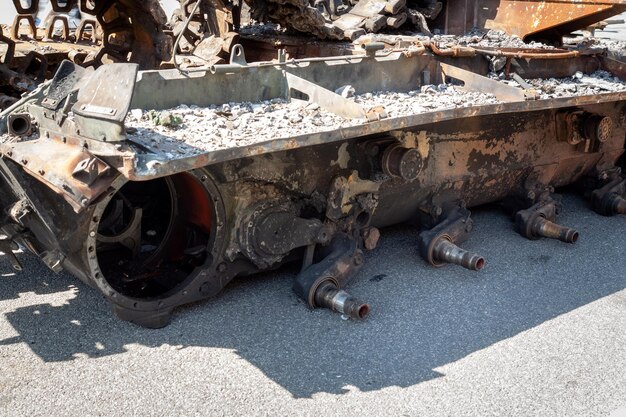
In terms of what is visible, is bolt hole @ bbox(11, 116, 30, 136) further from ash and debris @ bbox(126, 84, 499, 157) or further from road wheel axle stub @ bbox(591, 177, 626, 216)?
road wheel axle stub @ bbox(591, 177, 626, 216)

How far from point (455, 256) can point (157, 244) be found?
1.83 meters

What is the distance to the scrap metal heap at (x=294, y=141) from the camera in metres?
3.51

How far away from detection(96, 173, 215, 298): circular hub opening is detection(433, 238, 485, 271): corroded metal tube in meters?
1.46

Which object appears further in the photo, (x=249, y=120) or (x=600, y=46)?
(x=600, y=46)

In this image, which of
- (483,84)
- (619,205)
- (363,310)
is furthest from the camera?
(619,205)

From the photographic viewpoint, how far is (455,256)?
4742 mm

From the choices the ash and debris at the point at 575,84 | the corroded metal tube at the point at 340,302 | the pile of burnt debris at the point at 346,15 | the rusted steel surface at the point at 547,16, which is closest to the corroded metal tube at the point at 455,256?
the corroded metal tube at the point at 340,302

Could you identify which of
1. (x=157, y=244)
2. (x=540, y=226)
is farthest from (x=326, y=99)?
(x=540, y=226)

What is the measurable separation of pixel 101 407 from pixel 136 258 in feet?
4.43

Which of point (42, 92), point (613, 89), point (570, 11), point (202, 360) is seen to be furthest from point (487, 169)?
point (42, 92)

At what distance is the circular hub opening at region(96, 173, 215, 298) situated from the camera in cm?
430

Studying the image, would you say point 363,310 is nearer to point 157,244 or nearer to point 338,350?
point 338,350

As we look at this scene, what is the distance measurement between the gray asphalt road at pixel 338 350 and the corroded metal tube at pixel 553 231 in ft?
1.66

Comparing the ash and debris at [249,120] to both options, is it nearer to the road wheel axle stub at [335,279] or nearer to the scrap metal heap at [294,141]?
the scrap metal heap at [294,141]
